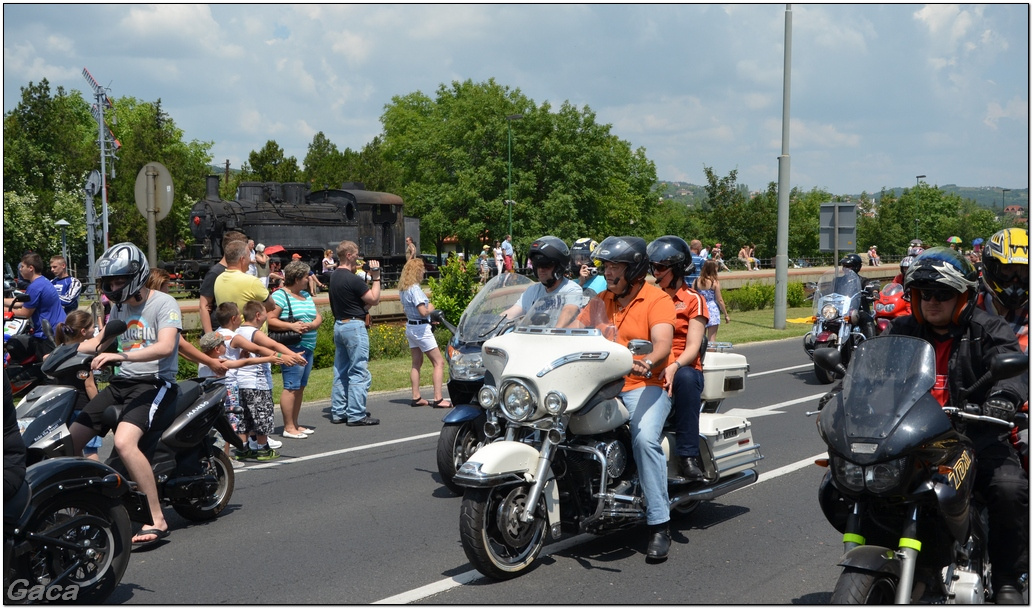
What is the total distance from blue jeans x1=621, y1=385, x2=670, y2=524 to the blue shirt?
8.75 metres

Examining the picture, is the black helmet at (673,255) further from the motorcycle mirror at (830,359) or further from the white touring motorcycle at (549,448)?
the motorcycle mirror at (830,359)

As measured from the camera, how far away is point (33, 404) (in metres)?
5.55

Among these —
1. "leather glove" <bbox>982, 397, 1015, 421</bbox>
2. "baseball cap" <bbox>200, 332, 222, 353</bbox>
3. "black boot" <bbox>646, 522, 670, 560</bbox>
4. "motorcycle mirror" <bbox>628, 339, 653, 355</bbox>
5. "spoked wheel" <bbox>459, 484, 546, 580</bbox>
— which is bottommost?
"black boot" <bbox>646, 522, 670, 560</bbox>

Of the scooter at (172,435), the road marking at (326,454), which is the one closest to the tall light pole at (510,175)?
the road marking at (326,454)

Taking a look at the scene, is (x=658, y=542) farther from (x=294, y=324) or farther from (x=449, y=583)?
(x=294, y=324)

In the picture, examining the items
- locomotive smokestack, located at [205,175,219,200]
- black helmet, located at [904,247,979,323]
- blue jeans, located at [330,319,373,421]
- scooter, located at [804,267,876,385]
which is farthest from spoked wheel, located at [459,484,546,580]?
locomotive smokestack, located at [205,175,219,200]

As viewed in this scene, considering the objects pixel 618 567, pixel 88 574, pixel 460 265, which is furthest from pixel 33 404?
pixel 460 265

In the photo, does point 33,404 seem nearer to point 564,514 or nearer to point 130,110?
point 564,514

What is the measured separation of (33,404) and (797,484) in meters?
5.44

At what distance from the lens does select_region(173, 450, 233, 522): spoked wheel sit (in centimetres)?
650

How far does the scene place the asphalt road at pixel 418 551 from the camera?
5.12 metres

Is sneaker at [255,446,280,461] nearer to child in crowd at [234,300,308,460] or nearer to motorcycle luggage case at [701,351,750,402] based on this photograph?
child in crowd at [234,300,308,460]

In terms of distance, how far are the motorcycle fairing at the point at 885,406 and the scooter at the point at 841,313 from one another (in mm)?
9019

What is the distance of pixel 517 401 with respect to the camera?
5.15m
